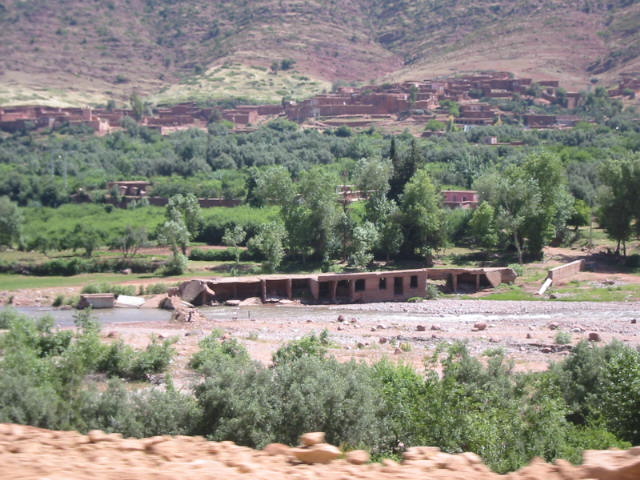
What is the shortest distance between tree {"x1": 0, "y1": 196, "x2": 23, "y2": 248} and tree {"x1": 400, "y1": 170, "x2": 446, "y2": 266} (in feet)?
77.1

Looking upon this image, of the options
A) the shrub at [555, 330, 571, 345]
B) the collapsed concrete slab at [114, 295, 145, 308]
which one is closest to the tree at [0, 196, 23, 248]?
the collapsed concrete slab at [114, 295, 145, 308]

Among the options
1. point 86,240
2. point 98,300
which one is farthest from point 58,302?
point 86,240

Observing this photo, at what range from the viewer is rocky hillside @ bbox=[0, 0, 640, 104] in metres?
108

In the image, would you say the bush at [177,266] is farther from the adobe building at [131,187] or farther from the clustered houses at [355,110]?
the clustered houses at [355,110]

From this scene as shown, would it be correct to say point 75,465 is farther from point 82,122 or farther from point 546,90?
point 546,90

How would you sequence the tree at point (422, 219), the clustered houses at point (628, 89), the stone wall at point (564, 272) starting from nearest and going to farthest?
the stone wall at point (564, 272), the tree at point (422, 219), the clustered houses at point (628, 89)

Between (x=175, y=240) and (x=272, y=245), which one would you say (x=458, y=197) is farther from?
(x=175, y=240)

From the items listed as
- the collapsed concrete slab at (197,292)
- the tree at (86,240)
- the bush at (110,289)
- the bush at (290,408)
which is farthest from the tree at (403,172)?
the bush at (290,408)

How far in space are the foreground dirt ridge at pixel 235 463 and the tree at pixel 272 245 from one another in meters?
29.1

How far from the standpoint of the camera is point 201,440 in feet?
27.6

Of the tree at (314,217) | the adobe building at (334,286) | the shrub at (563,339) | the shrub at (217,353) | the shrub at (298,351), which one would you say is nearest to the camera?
the shrub at (217,353)

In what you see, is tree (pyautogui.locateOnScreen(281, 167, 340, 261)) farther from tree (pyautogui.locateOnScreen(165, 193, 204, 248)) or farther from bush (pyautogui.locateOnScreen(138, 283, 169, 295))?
bush (pyautogui.locateOnScreen(138, 283, 169, 295))

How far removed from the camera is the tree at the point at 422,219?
37.2 m

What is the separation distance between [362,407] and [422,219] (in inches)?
A: 1002
